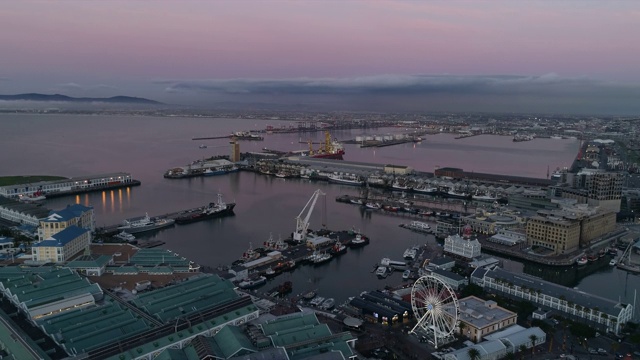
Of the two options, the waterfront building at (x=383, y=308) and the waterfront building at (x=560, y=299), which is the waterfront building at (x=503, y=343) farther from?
the waterfront building at (x=383, y=308)

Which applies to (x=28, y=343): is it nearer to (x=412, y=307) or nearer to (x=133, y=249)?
(x=133, y=249)

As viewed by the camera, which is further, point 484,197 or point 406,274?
point 484,197

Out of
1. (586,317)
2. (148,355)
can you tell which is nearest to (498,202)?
(586,317)

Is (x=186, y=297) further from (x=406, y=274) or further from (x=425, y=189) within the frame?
(x=425, y=189)

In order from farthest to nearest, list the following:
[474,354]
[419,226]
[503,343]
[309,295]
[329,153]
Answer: [329,153]
[419,226]
[309,295]
[503,343]
[474,354]

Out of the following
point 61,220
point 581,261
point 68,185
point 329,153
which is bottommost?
point 581,261

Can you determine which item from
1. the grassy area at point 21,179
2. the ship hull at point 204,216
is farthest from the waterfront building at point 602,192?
the grassy area at point 21,179

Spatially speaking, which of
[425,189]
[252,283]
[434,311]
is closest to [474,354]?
[434,311]
